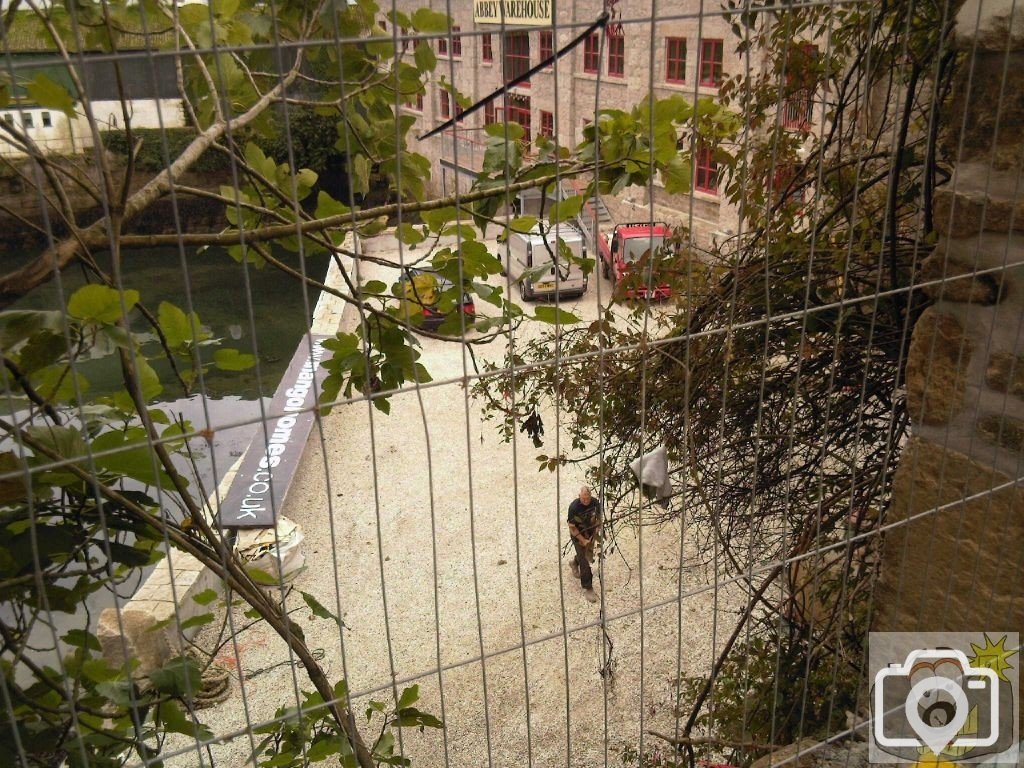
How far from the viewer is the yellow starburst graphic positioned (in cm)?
170

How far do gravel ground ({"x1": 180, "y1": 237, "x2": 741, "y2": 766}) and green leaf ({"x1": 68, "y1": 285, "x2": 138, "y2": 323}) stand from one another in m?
2.61

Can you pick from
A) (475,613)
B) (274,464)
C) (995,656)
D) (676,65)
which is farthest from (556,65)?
(274,464)

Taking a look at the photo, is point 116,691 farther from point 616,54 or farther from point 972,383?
point 972,383

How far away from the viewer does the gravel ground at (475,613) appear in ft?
14.8

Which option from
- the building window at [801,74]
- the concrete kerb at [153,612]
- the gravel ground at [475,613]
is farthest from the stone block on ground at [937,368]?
the concrete kerb at [153,612]

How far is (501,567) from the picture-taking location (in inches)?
230

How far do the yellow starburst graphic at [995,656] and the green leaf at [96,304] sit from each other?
153cm

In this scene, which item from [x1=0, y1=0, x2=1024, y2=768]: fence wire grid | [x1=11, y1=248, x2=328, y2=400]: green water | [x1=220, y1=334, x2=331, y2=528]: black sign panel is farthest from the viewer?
[x1=11, y1=248, x2=328, y2=400]: green water

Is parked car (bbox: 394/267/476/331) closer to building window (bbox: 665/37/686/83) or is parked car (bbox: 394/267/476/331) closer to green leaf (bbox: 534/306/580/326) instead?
green leaf (bbox: 534/306/580/326)

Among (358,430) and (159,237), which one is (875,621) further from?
(358,430)

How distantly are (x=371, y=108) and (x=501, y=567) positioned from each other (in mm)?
4496

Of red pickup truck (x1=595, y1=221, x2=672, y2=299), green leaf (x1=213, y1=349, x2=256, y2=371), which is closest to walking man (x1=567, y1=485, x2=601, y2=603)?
red pickup truck (x1=595, y1=221, x2=672, y2=299)

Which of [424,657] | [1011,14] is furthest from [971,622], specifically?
[424,657]

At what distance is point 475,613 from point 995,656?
12.5ft
